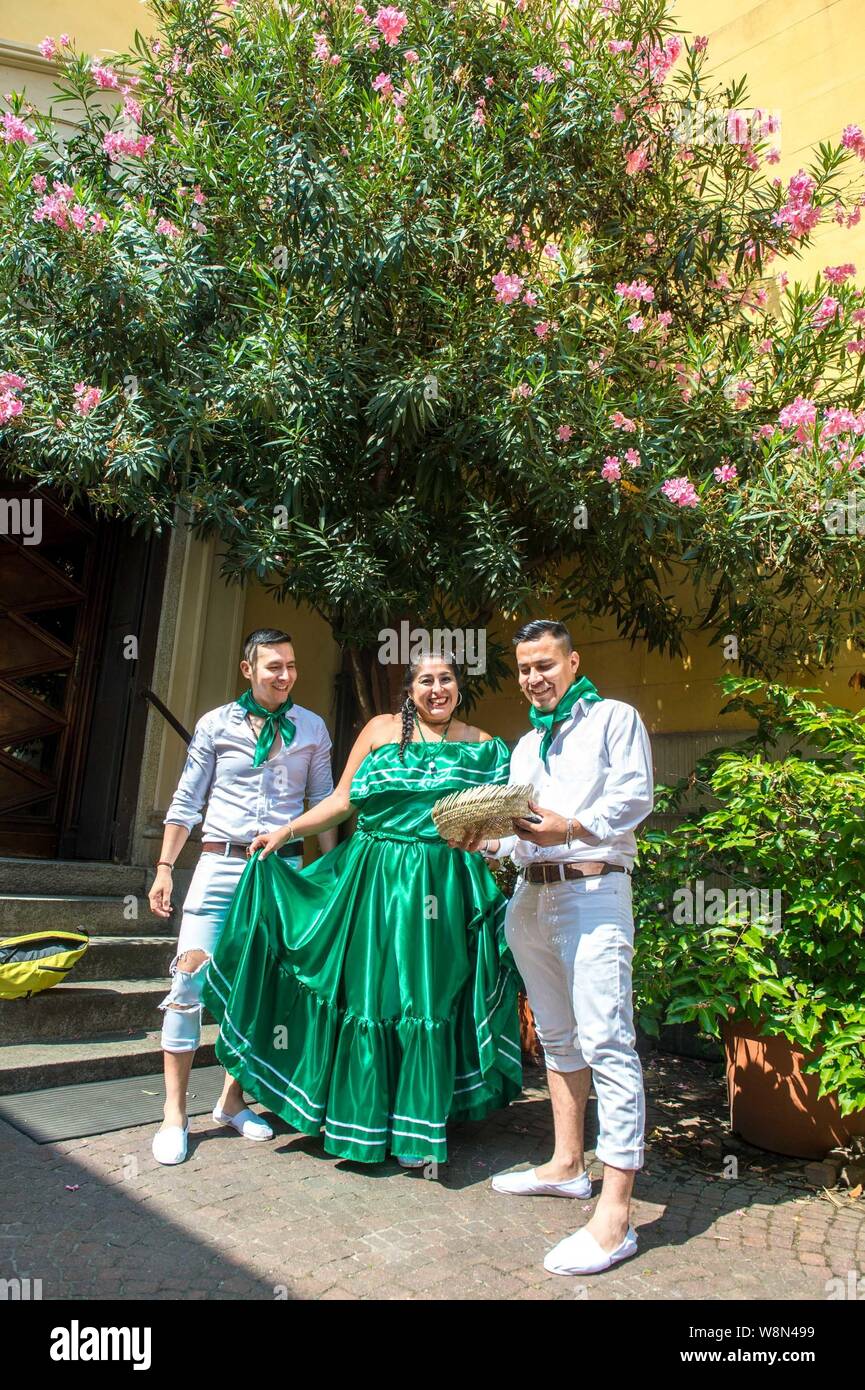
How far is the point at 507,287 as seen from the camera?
432cm

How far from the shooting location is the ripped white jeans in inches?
141

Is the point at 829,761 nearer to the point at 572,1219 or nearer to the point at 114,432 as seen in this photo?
the point at 572,1219

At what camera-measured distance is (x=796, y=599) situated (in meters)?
5.30

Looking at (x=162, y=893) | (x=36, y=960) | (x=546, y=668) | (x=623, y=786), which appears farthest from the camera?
(x=36, y=960)

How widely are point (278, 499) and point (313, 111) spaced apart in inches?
68.6

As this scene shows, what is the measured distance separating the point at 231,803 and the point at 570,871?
1.46 metres

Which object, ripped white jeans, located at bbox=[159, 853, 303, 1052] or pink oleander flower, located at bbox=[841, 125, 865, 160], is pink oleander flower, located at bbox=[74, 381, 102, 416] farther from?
pink oleander flower, located at bbox=[841, 125, 865, 160]

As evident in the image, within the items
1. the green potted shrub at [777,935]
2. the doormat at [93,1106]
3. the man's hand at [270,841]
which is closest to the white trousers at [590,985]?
the green potted shrub at [777,935]

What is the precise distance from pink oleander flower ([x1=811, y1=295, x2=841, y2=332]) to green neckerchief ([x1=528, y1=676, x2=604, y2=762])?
8.64ft

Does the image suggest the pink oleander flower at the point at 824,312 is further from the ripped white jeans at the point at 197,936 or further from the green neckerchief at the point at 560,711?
the ripped white jeans at the point at 197,936

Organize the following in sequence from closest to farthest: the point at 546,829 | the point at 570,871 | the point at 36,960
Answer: the point at 546,829 < the point at 570,871 < the point at 36,960

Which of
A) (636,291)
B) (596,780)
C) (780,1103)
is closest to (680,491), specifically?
(636,291)

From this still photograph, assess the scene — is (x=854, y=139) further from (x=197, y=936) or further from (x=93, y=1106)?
(x=93, y=1106)
